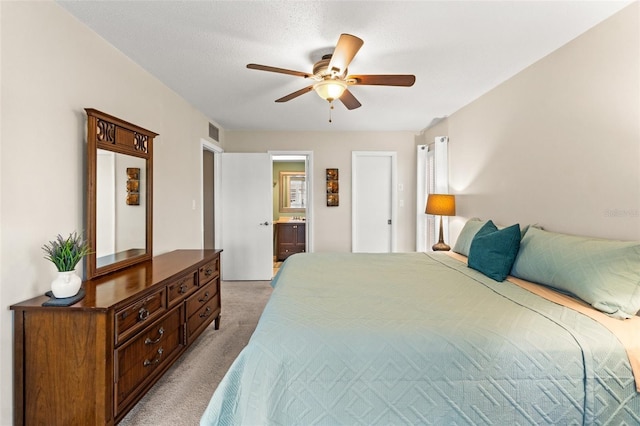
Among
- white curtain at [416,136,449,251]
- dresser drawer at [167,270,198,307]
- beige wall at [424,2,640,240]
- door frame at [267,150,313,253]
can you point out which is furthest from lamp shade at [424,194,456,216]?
dresser drawer at [167,270,198,307]

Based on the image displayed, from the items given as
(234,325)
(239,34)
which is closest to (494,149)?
(239,34)

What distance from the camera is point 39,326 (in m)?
1.47

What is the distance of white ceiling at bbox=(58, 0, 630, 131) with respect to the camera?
181 cm

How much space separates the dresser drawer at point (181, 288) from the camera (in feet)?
6.93

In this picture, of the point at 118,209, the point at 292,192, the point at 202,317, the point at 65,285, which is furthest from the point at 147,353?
the point at 292,192

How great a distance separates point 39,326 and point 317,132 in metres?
4.12

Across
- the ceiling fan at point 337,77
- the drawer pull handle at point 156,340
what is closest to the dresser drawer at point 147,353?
the drawer pull handle at point 156,340

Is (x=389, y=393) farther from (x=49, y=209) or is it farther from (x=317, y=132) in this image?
(x=317, y=132)

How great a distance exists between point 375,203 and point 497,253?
2954 mm

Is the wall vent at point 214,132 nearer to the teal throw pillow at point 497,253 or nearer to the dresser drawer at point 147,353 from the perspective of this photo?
the dresser drawer at point 147,353

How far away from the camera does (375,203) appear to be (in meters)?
5.09

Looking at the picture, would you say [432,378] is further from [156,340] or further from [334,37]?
[334,37]

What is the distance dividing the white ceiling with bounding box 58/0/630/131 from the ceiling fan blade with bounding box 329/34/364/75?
0.21 meters

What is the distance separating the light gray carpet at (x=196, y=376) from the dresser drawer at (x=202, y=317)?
177 mm
